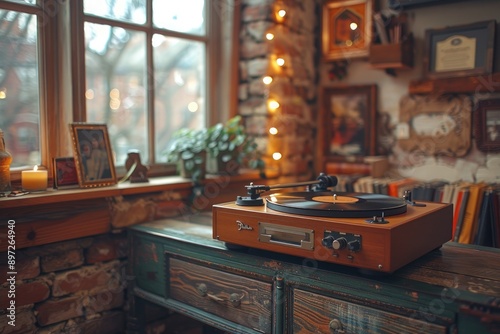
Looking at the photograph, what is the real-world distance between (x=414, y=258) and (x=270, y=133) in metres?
1.44

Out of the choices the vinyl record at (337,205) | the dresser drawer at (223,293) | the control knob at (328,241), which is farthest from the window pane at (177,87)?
the control knob at (328,241)

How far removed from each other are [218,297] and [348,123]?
1.53 meters

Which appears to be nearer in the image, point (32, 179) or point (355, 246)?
point (355, 246)

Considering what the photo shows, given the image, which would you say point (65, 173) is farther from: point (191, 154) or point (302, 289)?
point (302, 289)

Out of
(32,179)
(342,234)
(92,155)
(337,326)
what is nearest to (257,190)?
(342,234)

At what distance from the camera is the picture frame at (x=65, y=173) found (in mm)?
2103

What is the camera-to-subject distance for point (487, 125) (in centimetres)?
246

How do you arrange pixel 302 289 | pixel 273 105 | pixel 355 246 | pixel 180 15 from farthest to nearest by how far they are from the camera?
pixel 273 105, pixel 180 15, pixel 302 289, pixel 355 246

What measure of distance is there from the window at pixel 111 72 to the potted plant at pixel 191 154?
0.14 metres

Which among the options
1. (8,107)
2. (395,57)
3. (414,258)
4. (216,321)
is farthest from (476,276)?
(8,107)

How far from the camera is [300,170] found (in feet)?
9.97

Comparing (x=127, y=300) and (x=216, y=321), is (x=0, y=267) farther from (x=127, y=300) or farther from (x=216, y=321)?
(x=216, y=321)

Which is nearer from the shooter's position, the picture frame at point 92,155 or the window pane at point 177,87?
the picture frame at point 92,155

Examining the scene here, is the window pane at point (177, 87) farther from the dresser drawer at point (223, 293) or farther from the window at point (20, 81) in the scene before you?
the dresser drawer at point (223, 293)
